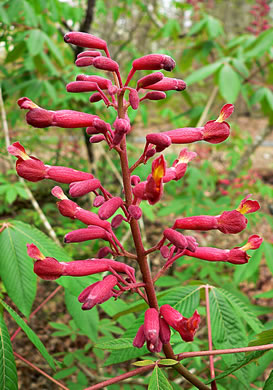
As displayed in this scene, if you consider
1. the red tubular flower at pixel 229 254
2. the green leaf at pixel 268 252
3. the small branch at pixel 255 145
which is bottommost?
the small branch at pixel 255 145

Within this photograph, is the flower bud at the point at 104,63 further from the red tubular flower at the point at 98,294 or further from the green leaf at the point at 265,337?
the green leaf at the point at 265,337

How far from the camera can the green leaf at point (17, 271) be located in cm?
183

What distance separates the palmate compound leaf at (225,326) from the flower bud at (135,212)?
2.84 ft

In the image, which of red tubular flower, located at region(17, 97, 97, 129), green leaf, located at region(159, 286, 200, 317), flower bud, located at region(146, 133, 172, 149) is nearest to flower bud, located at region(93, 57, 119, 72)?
red tubular flower, located at region(17, 97, 97, 129)

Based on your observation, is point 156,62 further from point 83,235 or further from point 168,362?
point 168,362

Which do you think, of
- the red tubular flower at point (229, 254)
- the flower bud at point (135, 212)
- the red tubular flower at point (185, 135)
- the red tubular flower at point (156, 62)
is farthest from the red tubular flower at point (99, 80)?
the red tubular flower at point (229, 254)

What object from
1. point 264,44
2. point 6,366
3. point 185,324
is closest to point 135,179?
point 185,324

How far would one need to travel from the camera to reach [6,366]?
1444mm

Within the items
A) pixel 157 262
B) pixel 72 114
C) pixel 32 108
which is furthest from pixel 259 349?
pixel 157 262

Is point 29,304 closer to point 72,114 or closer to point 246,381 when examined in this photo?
point 72,114

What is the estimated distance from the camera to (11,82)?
16.4 feet

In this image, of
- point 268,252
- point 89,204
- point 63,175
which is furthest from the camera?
point 89,204

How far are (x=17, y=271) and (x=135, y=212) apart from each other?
0.79 meters

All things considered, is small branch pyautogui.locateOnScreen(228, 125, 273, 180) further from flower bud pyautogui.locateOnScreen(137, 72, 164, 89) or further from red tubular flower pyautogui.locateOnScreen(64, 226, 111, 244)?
red tubular flower pyautogui.locateOnScreen(64, 226, 111, 244)
